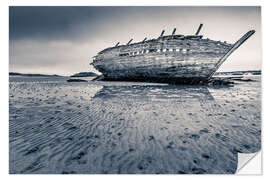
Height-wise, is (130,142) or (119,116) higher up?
(119,116)

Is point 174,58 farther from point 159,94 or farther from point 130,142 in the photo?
point 130,142

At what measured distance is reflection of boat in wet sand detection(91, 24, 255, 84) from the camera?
12664mm

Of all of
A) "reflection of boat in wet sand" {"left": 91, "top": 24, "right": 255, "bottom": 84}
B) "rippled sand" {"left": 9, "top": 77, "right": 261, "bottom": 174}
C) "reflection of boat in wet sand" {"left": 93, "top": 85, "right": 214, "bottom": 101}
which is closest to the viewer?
"rippled sand" {"left": 9, "top": 77, "right": 261, "bottom": 174}

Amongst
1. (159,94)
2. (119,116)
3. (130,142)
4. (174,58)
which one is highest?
(174,58)

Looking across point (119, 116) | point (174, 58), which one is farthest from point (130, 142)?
point (174, 58)

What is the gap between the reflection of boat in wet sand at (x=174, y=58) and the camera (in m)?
12.7

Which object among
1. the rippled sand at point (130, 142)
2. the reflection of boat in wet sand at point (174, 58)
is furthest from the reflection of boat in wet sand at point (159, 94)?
the reflection of boat in wet sand at point (174, 58)

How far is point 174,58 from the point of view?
13.6 meters

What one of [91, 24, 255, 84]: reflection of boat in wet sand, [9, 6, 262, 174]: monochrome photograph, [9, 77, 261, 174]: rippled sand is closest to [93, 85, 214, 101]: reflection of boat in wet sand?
[9, 6, 262, 174]: monochrome photograph

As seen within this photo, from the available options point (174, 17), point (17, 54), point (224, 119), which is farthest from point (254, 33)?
point (17, 54)

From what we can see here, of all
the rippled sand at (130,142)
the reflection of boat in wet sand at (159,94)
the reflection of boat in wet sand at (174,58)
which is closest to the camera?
the rippled sand at (130,142)

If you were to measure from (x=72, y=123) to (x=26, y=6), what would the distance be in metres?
4.17

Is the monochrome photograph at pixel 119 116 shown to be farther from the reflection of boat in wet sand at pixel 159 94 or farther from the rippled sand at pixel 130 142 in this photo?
the reflection of boat in wet sand at pixel 159 94

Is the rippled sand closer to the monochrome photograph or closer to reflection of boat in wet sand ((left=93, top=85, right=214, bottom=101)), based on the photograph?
the monochrome photograph
